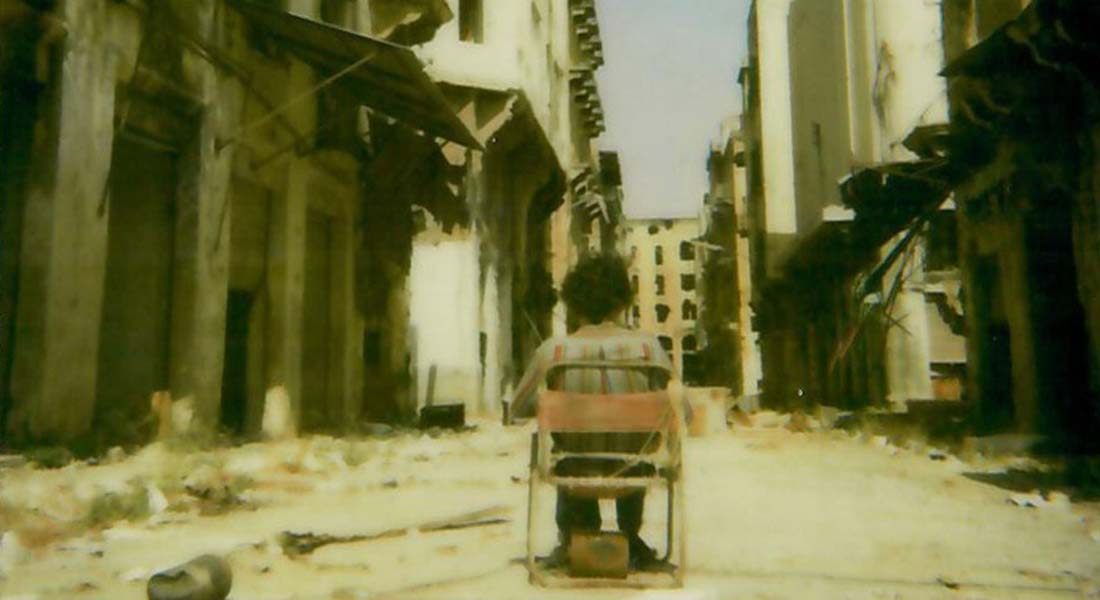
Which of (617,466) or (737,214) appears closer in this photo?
(617,466)

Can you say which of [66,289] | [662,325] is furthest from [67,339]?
[662,325]

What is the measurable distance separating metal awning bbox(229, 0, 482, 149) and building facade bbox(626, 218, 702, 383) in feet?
222

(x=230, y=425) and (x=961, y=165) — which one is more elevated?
(x=961, y=165)

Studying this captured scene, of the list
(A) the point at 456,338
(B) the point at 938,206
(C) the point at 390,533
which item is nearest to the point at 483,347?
(A) the point at 456,338

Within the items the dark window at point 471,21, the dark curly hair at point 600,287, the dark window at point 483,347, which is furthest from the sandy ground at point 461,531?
the dark window at point 471,21

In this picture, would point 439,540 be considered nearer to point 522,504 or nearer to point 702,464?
point 522,504

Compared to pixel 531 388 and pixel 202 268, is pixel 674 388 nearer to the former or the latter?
pixel 531 388

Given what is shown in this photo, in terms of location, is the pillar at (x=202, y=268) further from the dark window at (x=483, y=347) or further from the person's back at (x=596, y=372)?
the dark window at (x=483, y=347)

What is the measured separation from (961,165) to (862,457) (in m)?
5.35

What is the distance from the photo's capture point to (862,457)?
41.8ft

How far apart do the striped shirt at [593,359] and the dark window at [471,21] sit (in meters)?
18.3

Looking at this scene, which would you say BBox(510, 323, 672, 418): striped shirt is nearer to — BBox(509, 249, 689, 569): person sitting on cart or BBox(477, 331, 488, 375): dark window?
BBox(509, 249, 689, 569): person sitting on cart

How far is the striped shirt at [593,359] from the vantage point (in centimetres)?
446

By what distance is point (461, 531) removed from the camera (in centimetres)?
644
